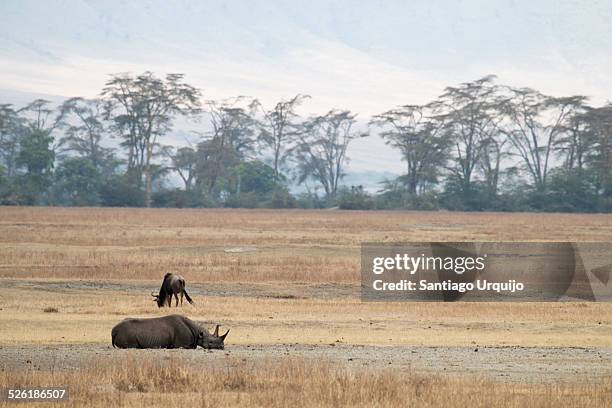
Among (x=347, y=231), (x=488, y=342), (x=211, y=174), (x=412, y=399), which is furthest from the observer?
(x=211, y=174)

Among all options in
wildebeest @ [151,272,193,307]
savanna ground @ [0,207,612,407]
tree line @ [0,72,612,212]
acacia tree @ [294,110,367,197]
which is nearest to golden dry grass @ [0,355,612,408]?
savanna ground @ [0,207,612,407]

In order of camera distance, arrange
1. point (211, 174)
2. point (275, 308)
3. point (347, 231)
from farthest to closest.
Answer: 1. point (211, 174)
2. point (347, 231)
3. point (275, 308)

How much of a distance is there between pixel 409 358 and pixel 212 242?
24787 mm

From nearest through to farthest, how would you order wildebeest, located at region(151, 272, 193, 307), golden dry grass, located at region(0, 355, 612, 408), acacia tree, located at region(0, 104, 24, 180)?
1. golden dry grass, located at region(0, 355, 612, 408)
2. wildebeest, located at region(151, 272, 193, 307)
3. acacia tree, located at region(0, 104, 24, 180)

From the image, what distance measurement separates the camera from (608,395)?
11.5 metres

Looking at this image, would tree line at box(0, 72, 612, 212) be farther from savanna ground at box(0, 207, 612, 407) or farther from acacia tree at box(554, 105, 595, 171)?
savanna ground at box(0, 207, 612, 407)

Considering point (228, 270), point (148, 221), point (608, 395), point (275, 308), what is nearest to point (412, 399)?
point (608, 395)

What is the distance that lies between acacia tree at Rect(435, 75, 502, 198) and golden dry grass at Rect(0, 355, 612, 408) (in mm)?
79634

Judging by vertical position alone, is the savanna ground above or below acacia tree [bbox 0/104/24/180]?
below

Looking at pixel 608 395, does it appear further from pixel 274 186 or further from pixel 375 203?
pixel 274 186

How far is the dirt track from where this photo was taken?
13266 millimetres

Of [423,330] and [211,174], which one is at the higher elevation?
[211,174]

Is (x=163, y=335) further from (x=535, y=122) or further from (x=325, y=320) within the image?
(x=535, y=122)

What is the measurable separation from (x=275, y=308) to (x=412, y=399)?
965 cm
